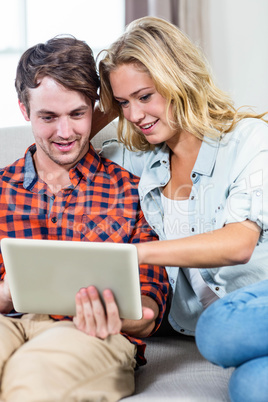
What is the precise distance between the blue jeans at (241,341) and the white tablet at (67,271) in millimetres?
150

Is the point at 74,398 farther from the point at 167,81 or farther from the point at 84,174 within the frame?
the point at 167,81

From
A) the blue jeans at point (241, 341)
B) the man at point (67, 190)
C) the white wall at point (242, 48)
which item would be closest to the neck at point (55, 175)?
the man at point (67, 190)

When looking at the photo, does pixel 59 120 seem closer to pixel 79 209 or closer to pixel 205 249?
pixel 79 209

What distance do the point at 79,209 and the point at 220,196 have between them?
1.24 feet

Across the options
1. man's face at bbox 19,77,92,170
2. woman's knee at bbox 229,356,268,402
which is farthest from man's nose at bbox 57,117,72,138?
woman's knee at bbox 229,356,268,402

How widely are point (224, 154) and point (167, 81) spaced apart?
237 millimetres

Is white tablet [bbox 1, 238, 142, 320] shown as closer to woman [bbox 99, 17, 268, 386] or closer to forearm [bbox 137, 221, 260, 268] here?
forearm [bbox 137, 221, 260, 268]

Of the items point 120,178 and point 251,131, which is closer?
point 251,131

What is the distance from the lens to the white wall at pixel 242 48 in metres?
3.20

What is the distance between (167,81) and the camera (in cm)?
137

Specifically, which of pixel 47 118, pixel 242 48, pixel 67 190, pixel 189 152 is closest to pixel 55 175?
pixel 67 190

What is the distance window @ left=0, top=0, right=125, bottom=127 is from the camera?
2.96 m

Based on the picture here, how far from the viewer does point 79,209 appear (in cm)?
146

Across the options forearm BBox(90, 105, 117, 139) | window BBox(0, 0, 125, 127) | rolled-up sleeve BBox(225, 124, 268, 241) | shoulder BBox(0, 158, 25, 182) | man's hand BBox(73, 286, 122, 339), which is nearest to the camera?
man's hand BBox(73, 286, 122, 339)
